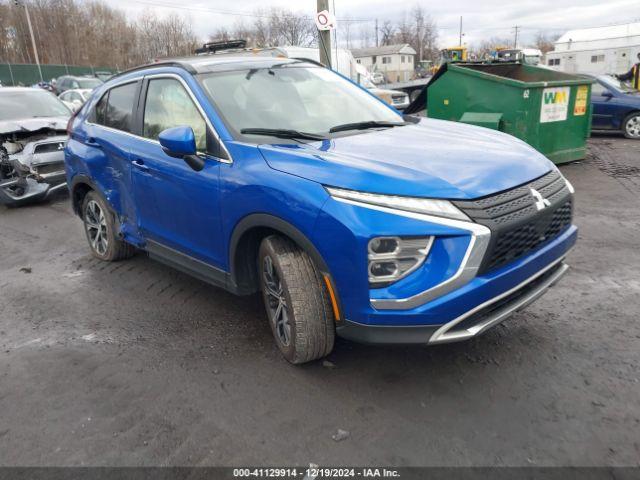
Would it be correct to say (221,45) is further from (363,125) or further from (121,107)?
(363,125)

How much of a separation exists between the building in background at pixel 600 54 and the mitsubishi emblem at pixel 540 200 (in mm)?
32388

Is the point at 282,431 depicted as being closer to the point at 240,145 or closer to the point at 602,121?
the point at 240,145

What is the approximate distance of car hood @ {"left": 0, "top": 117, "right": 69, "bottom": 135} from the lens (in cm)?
807

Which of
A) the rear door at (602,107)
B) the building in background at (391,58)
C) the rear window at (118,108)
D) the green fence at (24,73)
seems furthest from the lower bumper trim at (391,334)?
the building in background at (391,58)

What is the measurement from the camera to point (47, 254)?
589 cm

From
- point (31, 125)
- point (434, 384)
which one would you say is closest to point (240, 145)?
point (434, 384)

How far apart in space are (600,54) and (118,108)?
3992 cm

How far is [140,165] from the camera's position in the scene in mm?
4039

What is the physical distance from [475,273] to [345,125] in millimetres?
1605

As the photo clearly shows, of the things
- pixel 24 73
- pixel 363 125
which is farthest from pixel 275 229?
pixel 24 73

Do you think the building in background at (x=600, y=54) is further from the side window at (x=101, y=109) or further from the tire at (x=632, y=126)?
the side window at (x=101, y=109)

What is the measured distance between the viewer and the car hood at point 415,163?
2617 millimetres

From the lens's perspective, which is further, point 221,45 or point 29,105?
point 29,105

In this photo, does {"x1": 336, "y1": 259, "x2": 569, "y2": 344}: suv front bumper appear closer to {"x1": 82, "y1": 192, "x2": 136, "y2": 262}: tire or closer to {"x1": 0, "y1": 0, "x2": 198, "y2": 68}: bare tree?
{"x1": 82, "y1": 192, "x2": 136, "y2": 262}: tire
